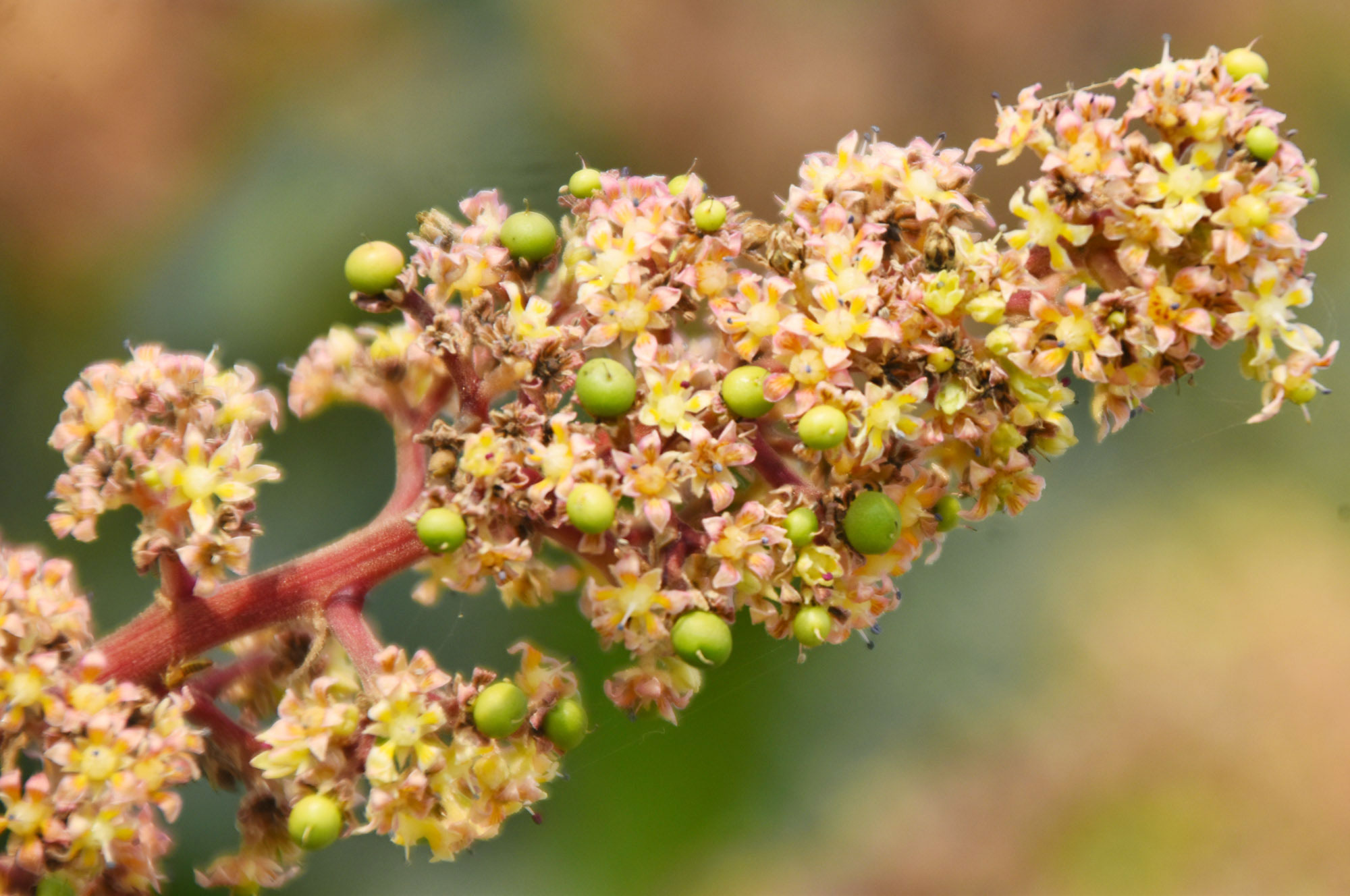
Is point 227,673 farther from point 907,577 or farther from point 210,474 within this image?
point 907,577

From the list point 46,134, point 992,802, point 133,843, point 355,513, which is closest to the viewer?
point 133,843

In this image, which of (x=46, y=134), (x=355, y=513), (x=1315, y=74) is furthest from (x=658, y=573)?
(x=1315, y=74)

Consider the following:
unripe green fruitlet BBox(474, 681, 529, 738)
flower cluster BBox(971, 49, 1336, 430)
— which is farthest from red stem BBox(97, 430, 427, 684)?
flower cluster BBox(971, 49, 1336, 430)

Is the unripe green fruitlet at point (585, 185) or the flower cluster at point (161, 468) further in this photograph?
the unripe green fruitlet at point (585, 185)

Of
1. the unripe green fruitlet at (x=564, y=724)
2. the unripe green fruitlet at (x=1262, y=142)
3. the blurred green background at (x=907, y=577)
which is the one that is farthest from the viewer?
the blurred green background at (x=907, y=577)

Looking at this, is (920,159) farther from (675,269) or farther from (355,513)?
(355,513)

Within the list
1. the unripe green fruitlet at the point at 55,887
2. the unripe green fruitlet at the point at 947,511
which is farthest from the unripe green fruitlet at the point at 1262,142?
the unripe green fruitlet at the point at 55,887

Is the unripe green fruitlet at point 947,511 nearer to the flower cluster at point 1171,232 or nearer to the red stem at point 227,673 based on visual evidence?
the flower cluster at point 1171,232
